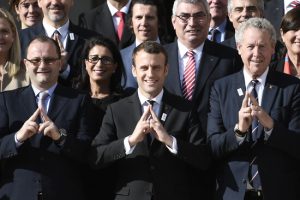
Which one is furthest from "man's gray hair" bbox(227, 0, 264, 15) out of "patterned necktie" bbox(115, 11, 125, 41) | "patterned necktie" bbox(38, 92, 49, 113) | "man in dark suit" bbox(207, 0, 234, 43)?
"patterned necktie" bbox(38, 92, 49, 113)

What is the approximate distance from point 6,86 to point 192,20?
173 centimetres

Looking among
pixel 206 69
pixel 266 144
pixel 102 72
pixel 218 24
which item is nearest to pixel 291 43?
pixel 206 69

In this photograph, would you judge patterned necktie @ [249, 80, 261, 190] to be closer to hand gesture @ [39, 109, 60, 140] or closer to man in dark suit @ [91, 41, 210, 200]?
man in dark suit @ [91, 41, 210, 200]

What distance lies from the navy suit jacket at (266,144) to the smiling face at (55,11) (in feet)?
7.01

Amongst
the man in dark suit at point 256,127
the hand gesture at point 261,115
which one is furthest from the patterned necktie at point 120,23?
the hand gesture at point 261,115

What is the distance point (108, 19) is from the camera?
363 inches

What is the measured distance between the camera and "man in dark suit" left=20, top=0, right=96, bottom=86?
823 cm

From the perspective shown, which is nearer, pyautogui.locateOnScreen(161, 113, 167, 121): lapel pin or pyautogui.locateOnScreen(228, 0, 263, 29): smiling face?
pyautogui.locateOnScreen(161, 113, 167, 121): lapel pin

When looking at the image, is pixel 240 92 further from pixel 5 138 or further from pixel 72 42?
pixel 72 42

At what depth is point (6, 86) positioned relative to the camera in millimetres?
7734

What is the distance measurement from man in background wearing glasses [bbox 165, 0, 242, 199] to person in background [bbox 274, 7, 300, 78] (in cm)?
39

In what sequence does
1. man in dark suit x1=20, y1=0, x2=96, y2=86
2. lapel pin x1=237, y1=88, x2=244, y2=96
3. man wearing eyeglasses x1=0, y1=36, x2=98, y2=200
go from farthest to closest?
man in dark suit x1=20, y1=0, x2=96, y2=86, lapel pin x1=237, y1=88, x2=244, y2=96, man wearing eyeglasses x1=0, y1=36, x2=98, y2=200

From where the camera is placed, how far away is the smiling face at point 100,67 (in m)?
7.64

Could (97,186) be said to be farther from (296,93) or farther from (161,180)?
(296,93)
